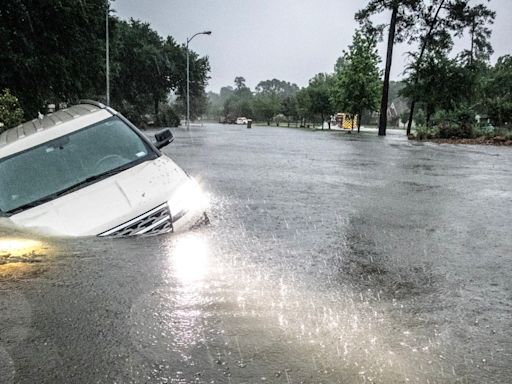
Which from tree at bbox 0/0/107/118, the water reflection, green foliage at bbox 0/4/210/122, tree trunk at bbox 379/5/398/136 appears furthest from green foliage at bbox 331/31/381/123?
the water reflection

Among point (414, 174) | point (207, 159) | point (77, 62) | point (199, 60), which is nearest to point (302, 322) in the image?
point (414, 174)

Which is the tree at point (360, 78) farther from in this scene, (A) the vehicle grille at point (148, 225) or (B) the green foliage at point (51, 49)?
(A) the vehicle grille at point (148, 225)

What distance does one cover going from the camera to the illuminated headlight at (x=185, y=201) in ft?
15.9

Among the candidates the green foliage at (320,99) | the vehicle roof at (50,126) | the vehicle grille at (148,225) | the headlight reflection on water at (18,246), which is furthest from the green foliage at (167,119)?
the headlight reflection on water at (18,246)

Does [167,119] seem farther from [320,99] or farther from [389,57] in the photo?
[389,57]

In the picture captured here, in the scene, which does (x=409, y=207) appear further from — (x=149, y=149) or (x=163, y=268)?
(x=163, y=268)

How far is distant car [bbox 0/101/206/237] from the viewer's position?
176 inches

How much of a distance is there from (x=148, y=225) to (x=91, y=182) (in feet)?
3.01

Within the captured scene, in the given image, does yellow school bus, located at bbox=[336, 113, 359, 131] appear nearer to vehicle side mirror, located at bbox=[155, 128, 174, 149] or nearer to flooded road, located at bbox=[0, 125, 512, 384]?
vehicle side mirror, located at bbox=[155, 128, 174, 149]

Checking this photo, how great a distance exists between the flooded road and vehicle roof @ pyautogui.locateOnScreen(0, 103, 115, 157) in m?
1.36

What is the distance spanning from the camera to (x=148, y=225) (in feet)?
15.1

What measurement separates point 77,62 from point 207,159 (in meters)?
19.6

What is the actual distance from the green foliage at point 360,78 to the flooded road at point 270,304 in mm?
41379

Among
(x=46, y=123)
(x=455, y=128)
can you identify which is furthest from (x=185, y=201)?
(x=455, y=128)
